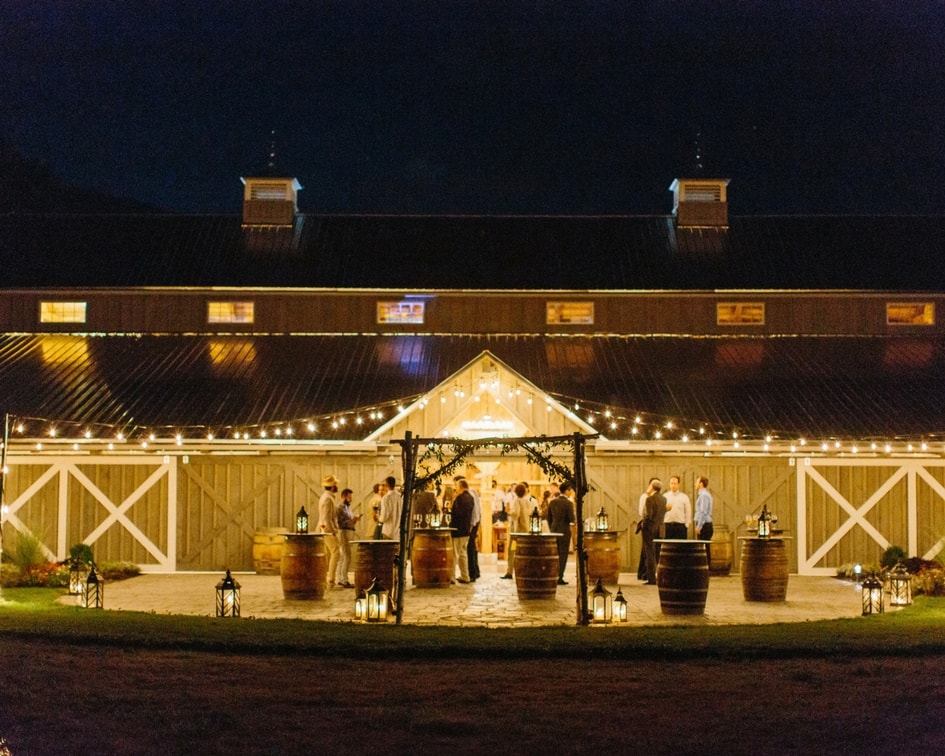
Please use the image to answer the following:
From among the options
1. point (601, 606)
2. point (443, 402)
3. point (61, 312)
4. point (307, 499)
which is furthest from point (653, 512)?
point (61, 312)

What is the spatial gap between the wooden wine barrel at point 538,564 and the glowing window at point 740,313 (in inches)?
549

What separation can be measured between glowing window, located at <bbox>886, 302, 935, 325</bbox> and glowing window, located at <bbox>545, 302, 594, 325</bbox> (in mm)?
7401

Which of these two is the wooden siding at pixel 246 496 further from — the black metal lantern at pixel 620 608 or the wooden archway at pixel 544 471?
the black metal lantern at pixel 620 608

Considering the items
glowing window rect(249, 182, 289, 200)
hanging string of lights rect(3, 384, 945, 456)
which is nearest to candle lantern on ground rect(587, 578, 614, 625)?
hanging string of lights rect(3, 384, 945, 456)

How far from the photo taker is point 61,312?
98.4 feet

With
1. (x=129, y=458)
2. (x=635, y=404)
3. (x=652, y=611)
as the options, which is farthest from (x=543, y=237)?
(x=652, y=611)

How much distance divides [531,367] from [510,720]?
1781 centimetres

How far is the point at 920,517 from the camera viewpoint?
23.8 metres

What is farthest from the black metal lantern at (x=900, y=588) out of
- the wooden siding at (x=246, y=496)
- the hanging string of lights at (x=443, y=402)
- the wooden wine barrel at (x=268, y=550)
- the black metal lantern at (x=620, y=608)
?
the wooden wine barrel at (x=268, y=550)

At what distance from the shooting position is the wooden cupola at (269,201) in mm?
33000

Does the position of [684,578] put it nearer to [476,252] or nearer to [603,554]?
[603,554]

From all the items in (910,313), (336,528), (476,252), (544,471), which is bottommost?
(336,528)

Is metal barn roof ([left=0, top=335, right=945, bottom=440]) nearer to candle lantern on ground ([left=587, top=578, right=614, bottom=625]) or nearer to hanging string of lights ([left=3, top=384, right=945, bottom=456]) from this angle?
hanging string of lights ([left=3, top=384, right=945, bottom=456])

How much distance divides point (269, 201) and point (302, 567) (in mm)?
17349
